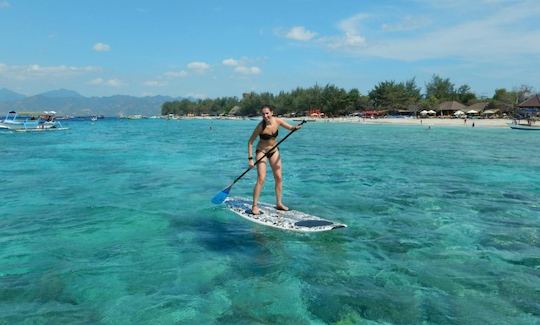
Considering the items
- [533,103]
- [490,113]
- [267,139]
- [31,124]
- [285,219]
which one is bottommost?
[285,219]

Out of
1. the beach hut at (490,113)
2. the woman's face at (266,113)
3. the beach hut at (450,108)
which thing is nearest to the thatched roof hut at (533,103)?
the beach hut at (490,113)

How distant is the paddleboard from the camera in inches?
356

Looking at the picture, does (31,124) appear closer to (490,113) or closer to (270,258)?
(270,258)

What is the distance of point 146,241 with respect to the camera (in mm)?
8781

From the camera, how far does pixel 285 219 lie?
9.59 meters

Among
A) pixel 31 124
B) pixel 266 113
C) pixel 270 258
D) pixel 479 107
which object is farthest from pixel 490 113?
pixel 270 258

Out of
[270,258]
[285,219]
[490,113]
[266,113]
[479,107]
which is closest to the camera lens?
[270,258]

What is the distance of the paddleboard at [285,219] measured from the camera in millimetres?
9031

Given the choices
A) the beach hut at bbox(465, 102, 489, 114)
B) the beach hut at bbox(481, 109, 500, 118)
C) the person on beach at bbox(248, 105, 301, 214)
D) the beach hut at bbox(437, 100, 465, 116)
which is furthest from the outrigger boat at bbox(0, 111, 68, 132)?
the beach hut at bbox(481, 109, 500, 118)

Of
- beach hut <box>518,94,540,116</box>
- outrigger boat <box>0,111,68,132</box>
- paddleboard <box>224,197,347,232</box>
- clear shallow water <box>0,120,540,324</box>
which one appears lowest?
A: clear shallow water <box>0,120,540,324</box>

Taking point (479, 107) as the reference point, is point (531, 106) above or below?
below

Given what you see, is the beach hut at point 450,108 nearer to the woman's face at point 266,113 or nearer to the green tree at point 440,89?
the green tree at point 440,89

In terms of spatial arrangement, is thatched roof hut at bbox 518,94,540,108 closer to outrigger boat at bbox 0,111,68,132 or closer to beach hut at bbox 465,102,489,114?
beach hut at bbox 465,102,489,114

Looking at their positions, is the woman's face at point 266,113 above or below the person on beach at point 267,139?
above
